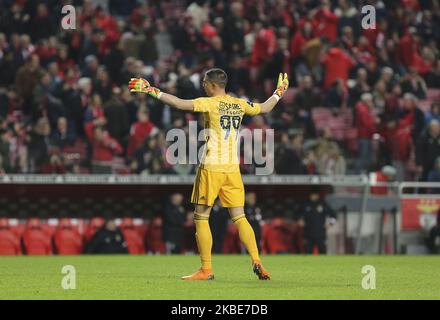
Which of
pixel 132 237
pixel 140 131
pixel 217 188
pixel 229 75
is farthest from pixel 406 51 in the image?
pixel 217 188

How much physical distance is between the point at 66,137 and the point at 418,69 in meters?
9.07

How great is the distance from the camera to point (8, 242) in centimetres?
2134

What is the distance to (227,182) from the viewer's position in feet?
41.5

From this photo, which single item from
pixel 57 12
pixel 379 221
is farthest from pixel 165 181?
pixel 57 12

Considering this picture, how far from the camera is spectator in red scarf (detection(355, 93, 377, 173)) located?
24.0 meters

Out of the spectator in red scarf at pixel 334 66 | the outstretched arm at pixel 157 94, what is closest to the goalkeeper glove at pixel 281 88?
the outstretched arm at pixel 157 94

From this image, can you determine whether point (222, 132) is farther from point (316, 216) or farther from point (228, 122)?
point (316, 216)

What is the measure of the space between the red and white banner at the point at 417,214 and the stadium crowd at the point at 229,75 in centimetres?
83

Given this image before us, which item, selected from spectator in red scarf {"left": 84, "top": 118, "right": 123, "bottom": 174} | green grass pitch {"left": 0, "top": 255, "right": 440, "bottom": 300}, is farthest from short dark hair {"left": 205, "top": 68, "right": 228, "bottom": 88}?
spectator in red scarf {"left": 84, "top": 118, "right": 123, "bottom": 174}

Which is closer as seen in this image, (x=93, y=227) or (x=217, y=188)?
(x=217, y=188)

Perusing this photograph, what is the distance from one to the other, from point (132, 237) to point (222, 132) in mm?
9918

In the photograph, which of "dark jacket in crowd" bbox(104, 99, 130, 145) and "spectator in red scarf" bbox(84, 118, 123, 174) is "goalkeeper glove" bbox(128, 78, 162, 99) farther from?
"dark jacket in crowd" bbox(104, 99, 130, 145)

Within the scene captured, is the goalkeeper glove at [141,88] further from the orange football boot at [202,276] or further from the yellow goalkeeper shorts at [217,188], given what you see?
the orange football boot at [202,276]

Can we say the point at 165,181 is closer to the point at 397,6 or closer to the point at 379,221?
the point at 379,221
